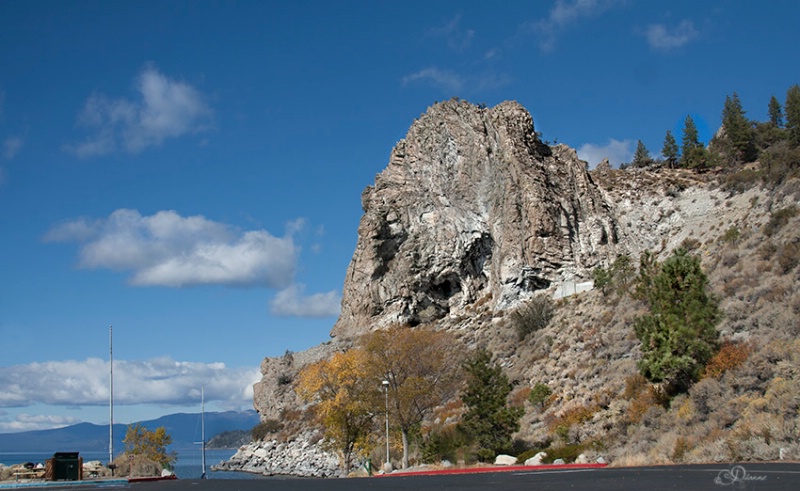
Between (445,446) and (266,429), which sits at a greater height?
(266,429)

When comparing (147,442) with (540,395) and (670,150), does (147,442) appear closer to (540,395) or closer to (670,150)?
(540,395)

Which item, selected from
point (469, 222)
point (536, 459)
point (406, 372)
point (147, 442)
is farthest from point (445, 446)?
point (469, 222)

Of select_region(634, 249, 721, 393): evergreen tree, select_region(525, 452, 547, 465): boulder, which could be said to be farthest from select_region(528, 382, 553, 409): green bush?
select_region(634, 249, 721, 393): evergreen tree

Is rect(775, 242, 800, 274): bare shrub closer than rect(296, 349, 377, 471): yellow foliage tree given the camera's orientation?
Yes

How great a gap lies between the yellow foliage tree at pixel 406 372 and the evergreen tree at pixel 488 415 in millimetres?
4838

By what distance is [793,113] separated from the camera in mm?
80688

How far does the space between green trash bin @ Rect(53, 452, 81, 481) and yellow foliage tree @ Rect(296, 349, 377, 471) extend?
52.4 feet

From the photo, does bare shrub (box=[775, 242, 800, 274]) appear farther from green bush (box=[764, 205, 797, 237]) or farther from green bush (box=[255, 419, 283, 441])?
green bush (box=[255, 419, 283, 441])

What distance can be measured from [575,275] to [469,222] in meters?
15.1

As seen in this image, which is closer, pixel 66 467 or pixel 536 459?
pixel 66 467

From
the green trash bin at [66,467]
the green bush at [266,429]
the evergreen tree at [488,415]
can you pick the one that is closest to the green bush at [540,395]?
the evergreen tree at [488,415]

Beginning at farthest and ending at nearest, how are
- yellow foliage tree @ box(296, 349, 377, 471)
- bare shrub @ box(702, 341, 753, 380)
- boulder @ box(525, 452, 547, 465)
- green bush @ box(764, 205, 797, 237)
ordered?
green bush @ box(764, 205, 797, 237), yellow foliage tree @ box(296, 349, 377, 471), boulder @ box(525, 452, 547, 465), bare shrub @ box(702, 341, 753, 380)

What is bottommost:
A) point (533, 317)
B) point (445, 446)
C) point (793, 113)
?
point (445, 446)

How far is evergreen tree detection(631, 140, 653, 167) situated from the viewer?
95269 mm
